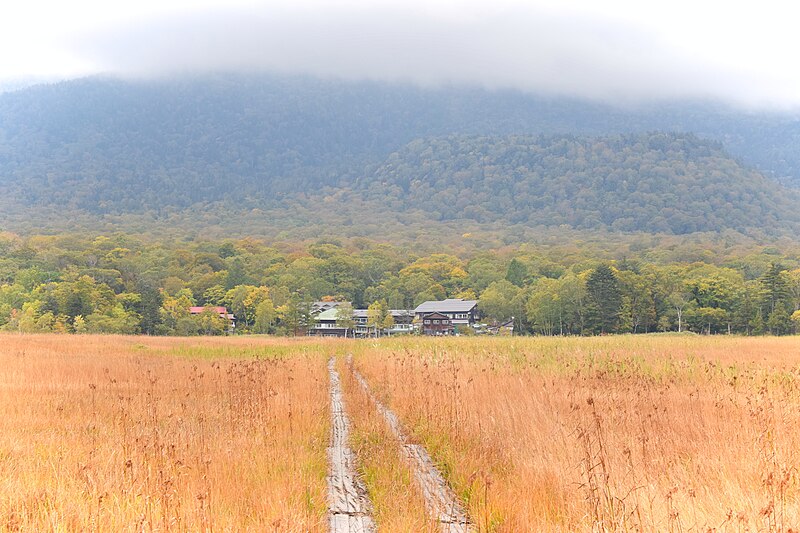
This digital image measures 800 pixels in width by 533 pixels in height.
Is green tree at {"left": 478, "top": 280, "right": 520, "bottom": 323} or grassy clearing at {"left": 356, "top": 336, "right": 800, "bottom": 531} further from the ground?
grassy clearing at {"left": 356, "top": 336, "right": 800, "bottom": 531}

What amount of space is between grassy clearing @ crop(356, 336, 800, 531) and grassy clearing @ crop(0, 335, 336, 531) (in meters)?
1.95

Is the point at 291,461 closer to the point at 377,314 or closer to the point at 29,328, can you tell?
the point at 29,328

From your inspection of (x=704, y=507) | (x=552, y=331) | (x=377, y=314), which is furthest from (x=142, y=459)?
(x=377, y=314)

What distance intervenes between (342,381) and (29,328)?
52521mm

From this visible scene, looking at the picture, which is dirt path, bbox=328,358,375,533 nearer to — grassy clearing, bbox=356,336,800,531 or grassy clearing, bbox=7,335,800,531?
grassy clearing, bbox=7,335,800,531

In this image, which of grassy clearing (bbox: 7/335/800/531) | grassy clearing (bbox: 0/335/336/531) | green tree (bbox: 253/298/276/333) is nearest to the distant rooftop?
green tree (bbox: 253/298/276/333)

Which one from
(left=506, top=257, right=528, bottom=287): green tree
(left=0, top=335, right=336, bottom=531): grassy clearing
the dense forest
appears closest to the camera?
(left=0, top=335, right=336, bottom=531): grassy clearing

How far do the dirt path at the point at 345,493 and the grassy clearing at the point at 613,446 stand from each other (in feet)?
3.88

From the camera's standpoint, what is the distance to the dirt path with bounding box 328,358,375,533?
7008 millimetres

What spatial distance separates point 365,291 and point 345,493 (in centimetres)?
13353

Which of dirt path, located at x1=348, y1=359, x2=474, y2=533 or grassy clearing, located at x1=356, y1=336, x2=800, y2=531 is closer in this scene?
grassy clearing, located at x1=356, y1=336, x2=800, y2=531

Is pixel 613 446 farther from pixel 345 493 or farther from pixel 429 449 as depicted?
pixel 345 493

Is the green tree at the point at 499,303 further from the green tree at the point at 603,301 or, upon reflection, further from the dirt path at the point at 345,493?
the dirt path at the point at 345,493

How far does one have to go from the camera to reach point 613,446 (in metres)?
9.20
